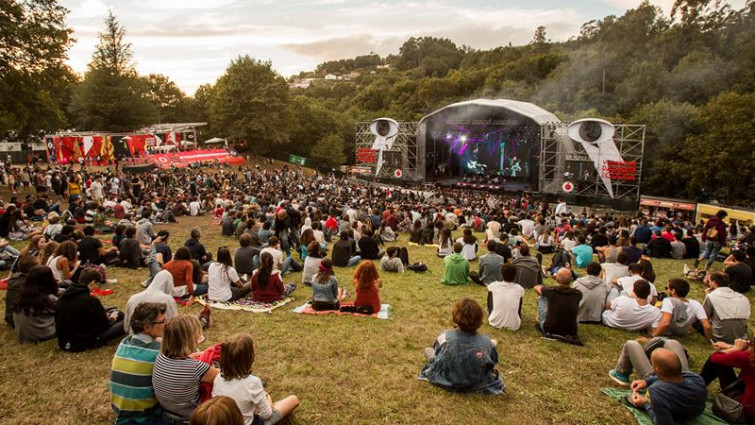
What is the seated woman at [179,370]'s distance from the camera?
3342mm

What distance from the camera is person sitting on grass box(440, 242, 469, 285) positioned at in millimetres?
8203

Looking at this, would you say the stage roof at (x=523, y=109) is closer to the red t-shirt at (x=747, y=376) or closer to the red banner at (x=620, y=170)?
the red banner at (x=620, y=170)

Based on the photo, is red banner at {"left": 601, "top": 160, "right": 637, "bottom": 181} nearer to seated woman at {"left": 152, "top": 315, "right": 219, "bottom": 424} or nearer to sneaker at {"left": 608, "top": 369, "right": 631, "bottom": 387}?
sneaker at {"left": 608, "top": 369, "right": 631, "bottom": 387}

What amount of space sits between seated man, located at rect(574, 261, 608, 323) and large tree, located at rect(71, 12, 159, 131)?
43437 millimetres

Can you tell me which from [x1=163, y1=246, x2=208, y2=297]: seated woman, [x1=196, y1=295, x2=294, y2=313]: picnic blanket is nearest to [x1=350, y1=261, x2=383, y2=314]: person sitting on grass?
[x1=196, y1=295, x2=294, y2=313]: picnic blanket

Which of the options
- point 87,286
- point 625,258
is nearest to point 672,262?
point 625,258

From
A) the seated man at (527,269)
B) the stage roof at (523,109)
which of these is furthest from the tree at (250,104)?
the seated man at (527,269)

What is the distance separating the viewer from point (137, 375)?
11.6 feet

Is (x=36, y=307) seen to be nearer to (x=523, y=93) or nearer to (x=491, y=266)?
(x=491, y=266)

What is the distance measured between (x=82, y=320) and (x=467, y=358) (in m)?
4.31

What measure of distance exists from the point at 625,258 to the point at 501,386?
14.8ft

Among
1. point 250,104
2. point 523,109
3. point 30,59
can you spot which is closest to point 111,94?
point 250,104

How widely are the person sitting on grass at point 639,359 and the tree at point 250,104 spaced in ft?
142

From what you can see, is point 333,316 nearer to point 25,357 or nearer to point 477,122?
point 25,357
